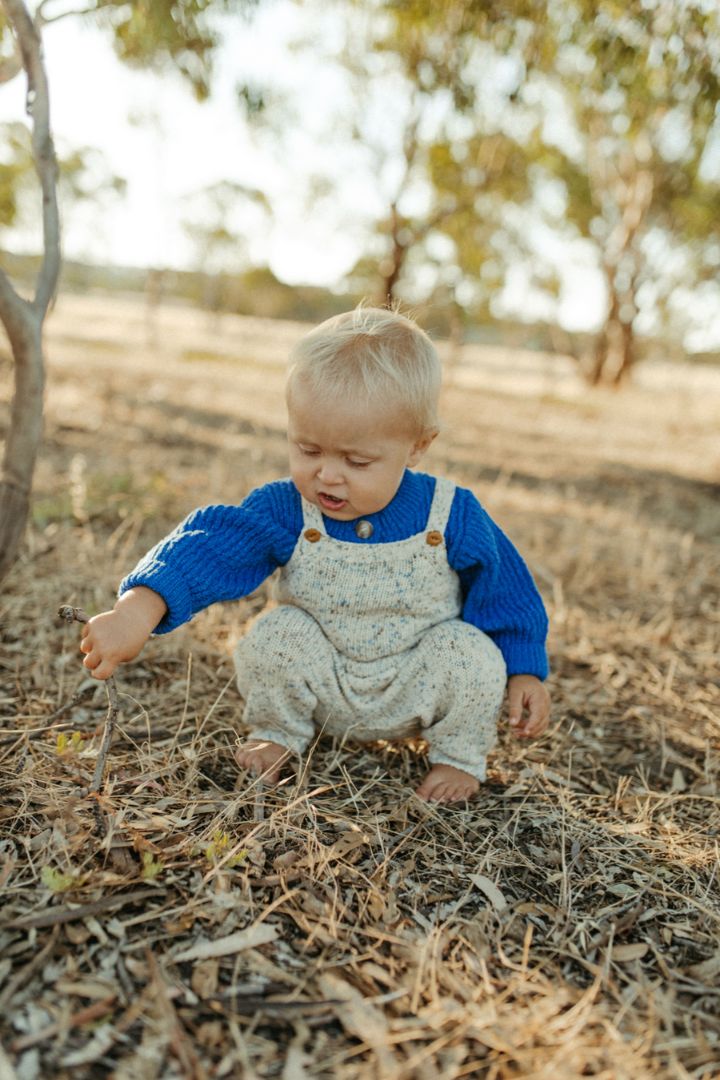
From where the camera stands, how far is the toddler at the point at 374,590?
207 cm

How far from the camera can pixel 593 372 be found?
88.9 feet

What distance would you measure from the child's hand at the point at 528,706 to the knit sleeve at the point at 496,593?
3 cm

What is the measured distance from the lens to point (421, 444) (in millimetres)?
2207

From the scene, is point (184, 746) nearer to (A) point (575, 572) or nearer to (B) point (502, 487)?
(A) point (575, 572)

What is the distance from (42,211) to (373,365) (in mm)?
1449

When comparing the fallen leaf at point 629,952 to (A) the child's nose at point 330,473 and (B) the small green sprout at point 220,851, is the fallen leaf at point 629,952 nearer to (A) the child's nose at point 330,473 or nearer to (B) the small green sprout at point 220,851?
(B) the small green sprout at point 220,851

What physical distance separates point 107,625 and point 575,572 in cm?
310

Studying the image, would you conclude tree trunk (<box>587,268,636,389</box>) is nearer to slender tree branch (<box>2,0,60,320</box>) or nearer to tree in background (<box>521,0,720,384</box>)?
tree in background (<box>521,0,720,384</box>)

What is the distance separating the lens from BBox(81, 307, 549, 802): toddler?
2070mm

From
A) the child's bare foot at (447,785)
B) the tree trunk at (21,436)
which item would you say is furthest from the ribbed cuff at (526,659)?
the tree trunk at (21,436)

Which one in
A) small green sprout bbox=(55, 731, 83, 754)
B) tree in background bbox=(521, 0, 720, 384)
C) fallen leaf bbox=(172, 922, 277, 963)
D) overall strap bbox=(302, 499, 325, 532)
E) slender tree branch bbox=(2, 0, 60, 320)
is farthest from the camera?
tree in background bbox=(521, 0, 720, 384)

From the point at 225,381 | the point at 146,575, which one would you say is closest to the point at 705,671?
the point at 146,575

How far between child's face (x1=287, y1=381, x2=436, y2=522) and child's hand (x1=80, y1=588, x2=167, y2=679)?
1.56ft

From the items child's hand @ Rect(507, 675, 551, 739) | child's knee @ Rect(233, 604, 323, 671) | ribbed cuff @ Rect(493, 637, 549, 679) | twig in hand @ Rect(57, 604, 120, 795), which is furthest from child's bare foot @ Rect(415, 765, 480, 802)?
twig in hand @ Rect(57, 604, 120, 795)
